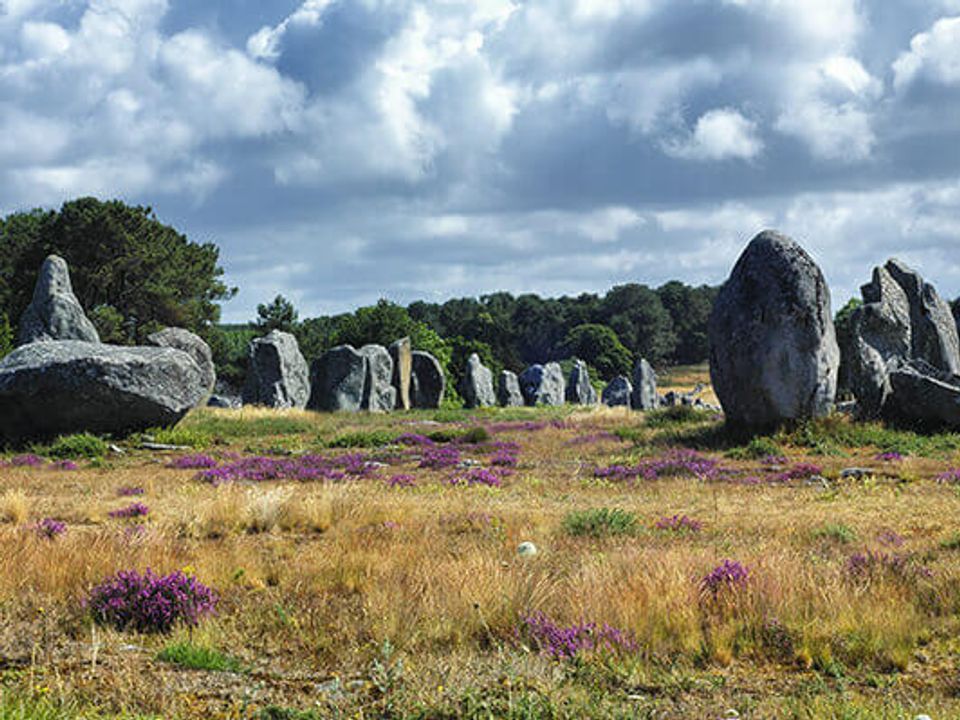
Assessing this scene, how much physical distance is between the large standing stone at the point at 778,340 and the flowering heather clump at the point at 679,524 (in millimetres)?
10988

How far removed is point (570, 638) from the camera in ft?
20.1

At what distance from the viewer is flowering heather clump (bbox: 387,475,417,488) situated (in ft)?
53.5

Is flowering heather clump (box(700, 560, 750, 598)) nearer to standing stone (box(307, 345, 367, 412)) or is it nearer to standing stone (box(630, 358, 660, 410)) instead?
standing stone (box(307, 345, 367, 412))

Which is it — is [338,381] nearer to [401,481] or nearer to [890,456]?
[401,481]

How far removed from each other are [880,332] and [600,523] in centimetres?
2188

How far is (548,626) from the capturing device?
6293mm

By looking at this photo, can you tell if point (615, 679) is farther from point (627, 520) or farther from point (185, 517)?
point (185, 517)

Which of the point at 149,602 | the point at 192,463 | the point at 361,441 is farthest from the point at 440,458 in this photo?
the point at 149,602

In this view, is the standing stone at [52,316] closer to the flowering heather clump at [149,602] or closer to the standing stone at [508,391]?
the flowering heather clump at [149,602]

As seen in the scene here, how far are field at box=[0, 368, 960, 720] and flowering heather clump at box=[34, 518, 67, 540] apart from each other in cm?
9

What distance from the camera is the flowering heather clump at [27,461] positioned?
1934cm

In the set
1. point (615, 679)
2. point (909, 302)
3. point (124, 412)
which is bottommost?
point (615, 679)

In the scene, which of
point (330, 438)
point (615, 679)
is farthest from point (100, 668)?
point (330, 438)

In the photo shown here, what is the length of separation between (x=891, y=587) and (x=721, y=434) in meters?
15.4
